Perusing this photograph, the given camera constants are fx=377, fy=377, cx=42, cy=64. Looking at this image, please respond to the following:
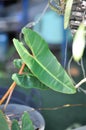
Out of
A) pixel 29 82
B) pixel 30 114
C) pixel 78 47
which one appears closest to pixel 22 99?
pixel 30 114

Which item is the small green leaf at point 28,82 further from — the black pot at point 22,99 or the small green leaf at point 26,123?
the black pot at point 22,99

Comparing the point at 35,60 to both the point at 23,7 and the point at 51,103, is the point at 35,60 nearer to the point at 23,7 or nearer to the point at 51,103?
the point at 51,103

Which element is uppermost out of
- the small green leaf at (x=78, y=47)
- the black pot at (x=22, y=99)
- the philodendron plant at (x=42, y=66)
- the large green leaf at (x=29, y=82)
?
the small green leaf at (x=78, y=47)

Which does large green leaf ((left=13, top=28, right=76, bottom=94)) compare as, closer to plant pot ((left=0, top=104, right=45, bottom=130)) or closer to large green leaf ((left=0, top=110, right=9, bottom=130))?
large green leaf ((left=0, top=110, right=9, bottom=130))

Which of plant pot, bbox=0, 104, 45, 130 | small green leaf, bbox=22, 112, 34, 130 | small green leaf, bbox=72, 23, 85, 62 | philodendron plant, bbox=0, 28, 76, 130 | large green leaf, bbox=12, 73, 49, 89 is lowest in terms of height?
plant pot, bbox=0, 104, 45, 130

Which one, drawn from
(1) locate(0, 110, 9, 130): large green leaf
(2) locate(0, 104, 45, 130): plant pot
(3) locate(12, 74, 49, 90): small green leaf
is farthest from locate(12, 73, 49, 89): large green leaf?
(2) locate(0, 104, 45, 130): plant pot

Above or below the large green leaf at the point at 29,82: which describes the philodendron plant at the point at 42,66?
above

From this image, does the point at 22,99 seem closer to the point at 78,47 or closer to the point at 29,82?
the point at 29,82

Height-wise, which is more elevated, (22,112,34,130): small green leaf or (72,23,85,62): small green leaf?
(72,23,85,62): small green leaf

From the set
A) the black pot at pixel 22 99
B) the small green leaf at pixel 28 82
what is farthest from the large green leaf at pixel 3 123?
the black pot at pixel 22 99
